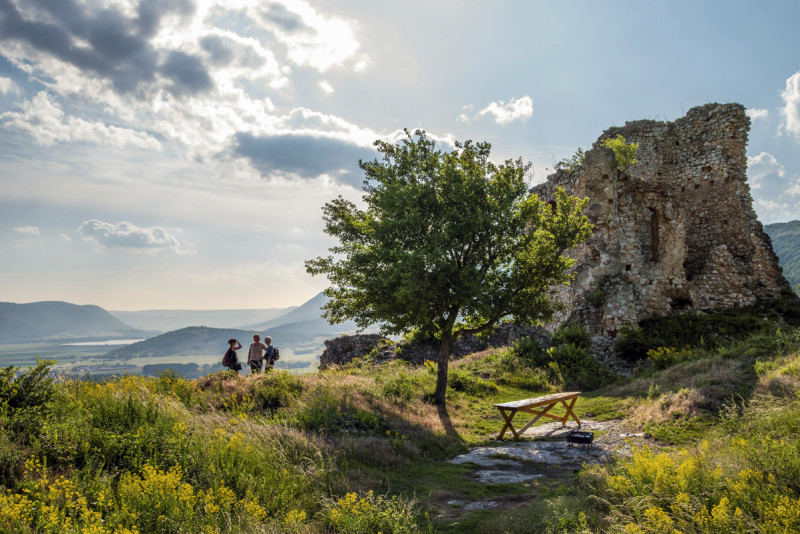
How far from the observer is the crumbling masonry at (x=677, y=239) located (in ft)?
69.4

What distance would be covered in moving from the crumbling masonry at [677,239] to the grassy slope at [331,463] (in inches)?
327

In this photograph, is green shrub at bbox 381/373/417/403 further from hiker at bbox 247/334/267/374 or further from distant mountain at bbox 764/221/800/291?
distant mountain at bbox 764/221/800/291

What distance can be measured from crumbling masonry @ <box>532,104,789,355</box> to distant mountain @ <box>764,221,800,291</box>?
220 ft

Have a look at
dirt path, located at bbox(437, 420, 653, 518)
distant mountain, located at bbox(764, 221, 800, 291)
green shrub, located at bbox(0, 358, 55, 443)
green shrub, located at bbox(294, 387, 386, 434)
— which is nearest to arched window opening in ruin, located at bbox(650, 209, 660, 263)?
dirt path, located at bbox(437, 420, 653, 518)

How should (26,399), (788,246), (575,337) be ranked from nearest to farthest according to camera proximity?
(26,399)
(575,337)
(788,246)

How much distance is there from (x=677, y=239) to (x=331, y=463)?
21000mm

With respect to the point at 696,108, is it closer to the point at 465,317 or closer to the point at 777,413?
the point at 465,317

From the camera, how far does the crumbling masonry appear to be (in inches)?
832

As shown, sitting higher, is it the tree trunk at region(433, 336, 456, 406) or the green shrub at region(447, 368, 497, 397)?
the tree trunk at region(433, 336, 456, 406)

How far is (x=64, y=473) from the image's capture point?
231 inches

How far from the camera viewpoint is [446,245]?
12945 mm

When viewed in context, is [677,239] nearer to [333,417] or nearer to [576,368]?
[576,368]

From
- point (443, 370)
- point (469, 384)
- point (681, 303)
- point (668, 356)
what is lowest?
point (469, 384)

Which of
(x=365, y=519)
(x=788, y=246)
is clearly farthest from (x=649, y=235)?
(x=788, y=246)
